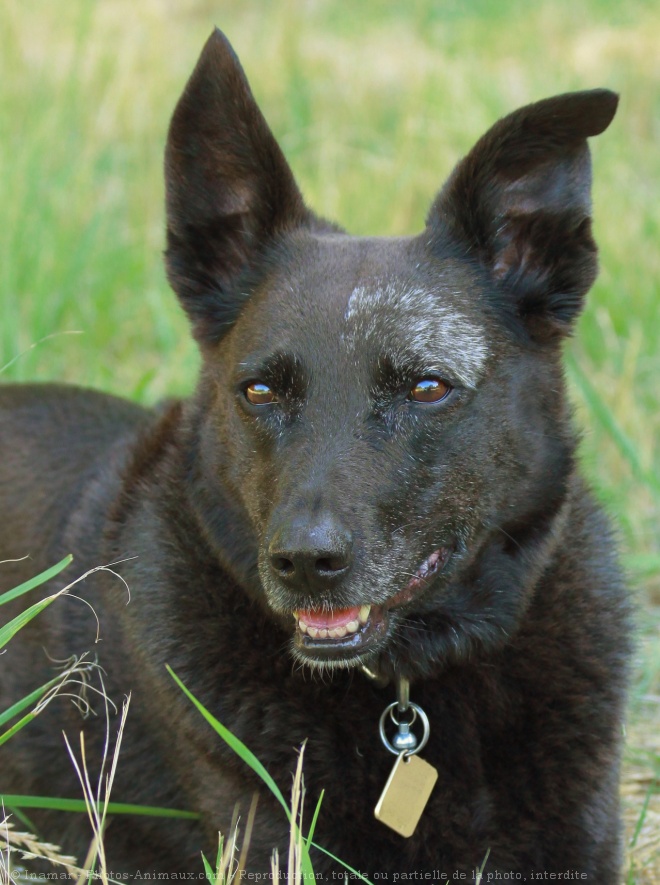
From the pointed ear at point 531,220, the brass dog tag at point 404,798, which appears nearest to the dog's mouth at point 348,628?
the brass dog tag at point 404,798

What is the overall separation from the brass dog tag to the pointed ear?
1063mm

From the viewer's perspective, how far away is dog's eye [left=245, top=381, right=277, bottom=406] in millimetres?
2652

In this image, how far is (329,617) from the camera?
253 cm

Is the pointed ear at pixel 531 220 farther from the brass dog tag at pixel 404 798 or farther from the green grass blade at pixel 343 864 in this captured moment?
the green grass blade at pixel 343 864

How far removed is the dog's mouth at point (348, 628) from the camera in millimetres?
2473

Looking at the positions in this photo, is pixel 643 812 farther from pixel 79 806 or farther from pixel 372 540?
pixel 79 806

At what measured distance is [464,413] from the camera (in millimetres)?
2619

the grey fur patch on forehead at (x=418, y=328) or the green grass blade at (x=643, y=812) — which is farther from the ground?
the grey fur patch on forehead at (x=418, y=328)

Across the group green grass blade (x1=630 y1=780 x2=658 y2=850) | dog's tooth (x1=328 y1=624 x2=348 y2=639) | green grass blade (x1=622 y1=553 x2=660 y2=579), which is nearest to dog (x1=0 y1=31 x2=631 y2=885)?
dog's tooth (x1=328 y1=624 x2=348 y2=639)

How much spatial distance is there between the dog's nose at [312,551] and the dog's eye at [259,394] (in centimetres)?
40

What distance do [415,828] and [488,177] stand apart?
1507mm

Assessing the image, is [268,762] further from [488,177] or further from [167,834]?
[488,177]

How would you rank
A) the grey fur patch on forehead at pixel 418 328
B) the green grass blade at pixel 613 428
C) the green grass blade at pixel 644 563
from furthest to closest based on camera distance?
1. the green grass blade at pixel 613 428
2. the green grass blade at pixel 644 563
3. the grey fur patch on forehead at pixel 418 328

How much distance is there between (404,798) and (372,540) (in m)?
0.57
